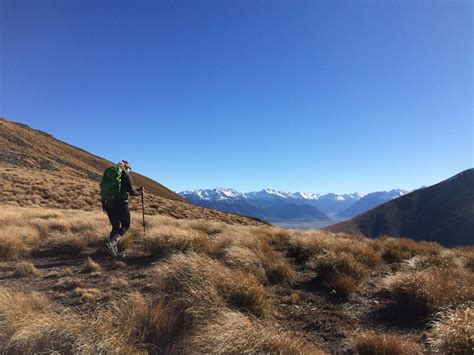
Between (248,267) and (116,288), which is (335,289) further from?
(116,288)

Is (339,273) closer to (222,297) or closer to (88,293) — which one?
(222,297)

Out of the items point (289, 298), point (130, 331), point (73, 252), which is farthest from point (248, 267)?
point (73, 252)

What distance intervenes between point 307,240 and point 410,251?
348cm

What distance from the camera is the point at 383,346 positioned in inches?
153

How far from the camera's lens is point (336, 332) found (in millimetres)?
4703

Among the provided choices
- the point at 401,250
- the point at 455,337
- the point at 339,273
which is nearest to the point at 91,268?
the point at 339,273

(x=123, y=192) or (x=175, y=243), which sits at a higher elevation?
(x=123, y=192)

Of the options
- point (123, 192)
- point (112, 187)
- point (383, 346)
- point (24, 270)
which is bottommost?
point (24, 270)

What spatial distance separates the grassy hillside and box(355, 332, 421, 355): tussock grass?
13 mm

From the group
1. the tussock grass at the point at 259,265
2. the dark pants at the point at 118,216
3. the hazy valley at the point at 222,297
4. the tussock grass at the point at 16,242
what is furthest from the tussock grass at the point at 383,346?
the tussock grass at the point at 16,242

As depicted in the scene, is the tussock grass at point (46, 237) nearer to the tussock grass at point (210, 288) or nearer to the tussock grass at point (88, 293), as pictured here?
the tussock grass at point (88, 293)

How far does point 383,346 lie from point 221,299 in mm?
2174

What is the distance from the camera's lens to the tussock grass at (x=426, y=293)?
206 inches

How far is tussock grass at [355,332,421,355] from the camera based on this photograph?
3.85 meters
